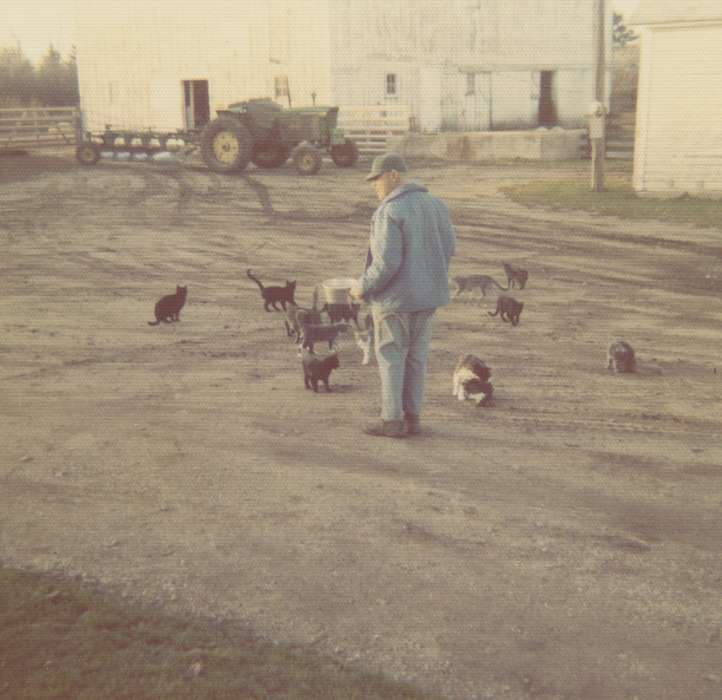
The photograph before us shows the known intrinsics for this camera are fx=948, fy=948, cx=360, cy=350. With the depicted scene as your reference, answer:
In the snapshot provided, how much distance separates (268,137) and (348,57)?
7.72 m

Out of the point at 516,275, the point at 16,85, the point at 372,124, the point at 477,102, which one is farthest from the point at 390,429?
the point at 16,85

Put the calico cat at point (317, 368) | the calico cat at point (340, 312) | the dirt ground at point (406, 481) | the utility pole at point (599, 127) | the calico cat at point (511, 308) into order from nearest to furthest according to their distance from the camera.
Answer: the dirt ground at point (406, 481), the calico cat at point (317, 368), the calico cat at point (340, 312), the calico cat at point (511, 308), the utility pole at point (599, 127)

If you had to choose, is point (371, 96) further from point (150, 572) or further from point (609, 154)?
point (150, 572)

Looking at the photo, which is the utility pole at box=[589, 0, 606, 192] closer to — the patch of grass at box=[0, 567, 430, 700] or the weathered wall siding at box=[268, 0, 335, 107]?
the weathered wall siding at box=[268, 0, 335, 107]

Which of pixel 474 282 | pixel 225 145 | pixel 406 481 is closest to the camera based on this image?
pixel 406 481

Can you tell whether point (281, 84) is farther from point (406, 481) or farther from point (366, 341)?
point (406, 481)

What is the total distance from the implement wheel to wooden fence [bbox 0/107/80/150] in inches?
303

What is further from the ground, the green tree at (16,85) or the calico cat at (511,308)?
the green tree at (16,85)

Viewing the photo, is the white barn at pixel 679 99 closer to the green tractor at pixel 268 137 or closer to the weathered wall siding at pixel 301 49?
the green tractor at pixel 268 137

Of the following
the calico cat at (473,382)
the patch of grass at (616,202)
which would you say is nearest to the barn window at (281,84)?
the patch of grass at (616,202)

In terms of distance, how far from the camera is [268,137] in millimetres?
26297

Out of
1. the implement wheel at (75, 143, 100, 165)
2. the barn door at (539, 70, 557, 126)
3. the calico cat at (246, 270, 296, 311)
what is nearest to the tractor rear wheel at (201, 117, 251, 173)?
the implement wheel at (75, 143, 100, 165)

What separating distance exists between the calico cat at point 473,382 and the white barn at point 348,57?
25.9 metres

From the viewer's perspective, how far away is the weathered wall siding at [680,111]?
64.7ft
